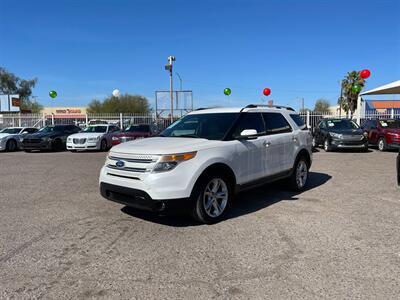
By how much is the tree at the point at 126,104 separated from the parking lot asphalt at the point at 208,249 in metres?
55.6

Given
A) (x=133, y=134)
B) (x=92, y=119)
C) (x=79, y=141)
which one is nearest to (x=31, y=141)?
(x=79, y=141)

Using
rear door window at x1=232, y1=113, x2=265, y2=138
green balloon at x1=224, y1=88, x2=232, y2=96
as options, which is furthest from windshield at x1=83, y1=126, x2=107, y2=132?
rear door window at x1=232, y1=113, x2=265, y2=138

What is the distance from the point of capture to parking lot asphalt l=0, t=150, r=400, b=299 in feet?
10.6

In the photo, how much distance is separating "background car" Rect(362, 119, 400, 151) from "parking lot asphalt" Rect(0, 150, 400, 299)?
8.97m

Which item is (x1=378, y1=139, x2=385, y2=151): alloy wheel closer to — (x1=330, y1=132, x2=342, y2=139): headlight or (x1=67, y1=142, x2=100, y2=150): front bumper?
(x1=330, y1=132, x2=342, y2=139): headlight

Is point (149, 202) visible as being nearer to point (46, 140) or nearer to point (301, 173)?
point (301, 173)

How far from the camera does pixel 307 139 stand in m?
7.62

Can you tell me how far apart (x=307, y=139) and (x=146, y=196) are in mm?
4464

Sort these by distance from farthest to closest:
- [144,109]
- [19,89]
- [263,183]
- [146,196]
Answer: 1. [144,109]
2. [19,89]
3. [263,183]
4. [146,196]

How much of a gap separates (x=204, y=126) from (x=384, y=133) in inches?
497

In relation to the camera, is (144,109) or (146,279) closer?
(146,279)

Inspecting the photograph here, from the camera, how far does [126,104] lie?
61.7m

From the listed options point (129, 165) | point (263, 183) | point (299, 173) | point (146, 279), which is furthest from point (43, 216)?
point (299, 173)

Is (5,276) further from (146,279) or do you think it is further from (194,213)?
(194,213)
